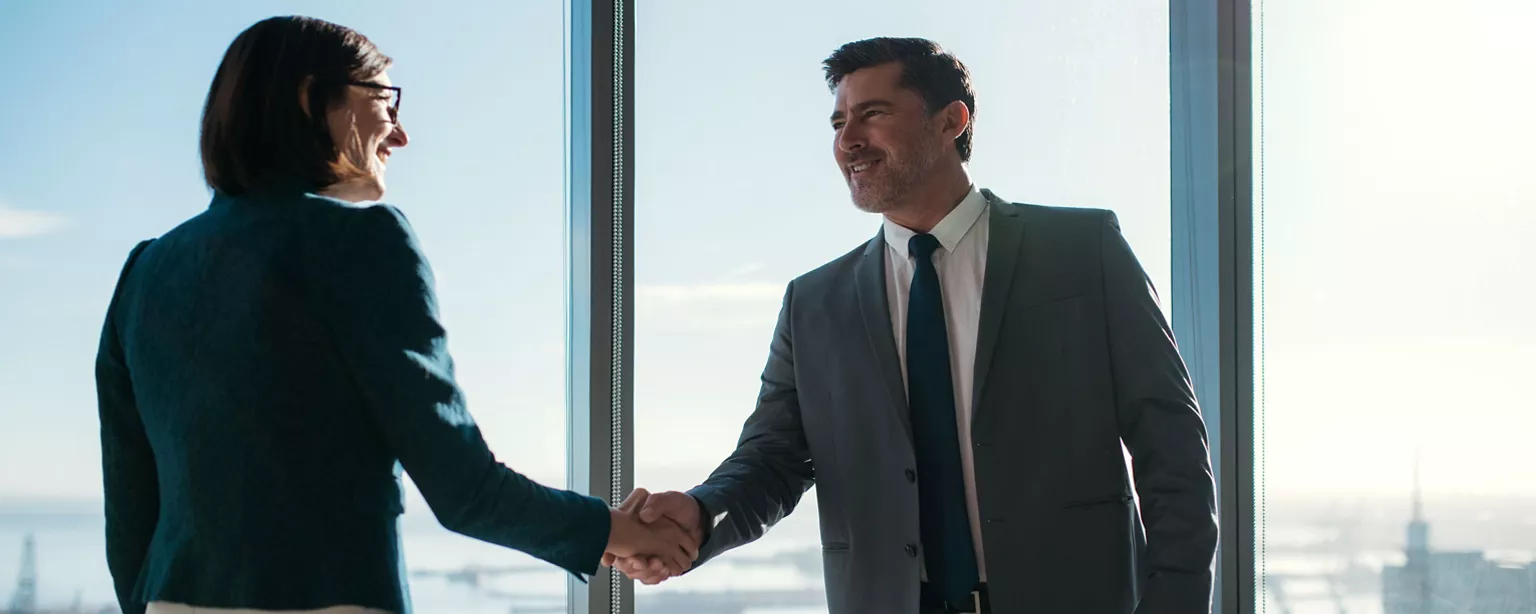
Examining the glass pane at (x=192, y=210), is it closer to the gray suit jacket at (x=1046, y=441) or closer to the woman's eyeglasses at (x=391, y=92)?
the gray suit jacket at (x=1046, y=441)

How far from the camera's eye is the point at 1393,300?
9.19ft

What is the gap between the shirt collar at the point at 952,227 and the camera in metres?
2.15

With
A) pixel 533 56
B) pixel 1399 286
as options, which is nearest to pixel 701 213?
pixel 533 56

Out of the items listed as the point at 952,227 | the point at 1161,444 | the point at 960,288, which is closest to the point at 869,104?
the point at 952,227

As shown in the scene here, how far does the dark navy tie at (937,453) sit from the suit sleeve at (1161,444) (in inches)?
10.2

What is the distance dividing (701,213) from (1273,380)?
1.30 meters

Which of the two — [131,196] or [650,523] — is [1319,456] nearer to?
[650,523]

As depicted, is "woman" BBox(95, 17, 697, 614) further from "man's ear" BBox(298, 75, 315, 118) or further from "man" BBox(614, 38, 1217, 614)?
"man" BBox(614, 38, 1217, 614)

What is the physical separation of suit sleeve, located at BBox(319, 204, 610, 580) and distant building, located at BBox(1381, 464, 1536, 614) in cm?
208

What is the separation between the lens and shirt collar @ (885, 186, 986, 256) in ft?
7.06

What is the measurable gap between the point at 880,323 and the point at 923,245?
0.15 metres

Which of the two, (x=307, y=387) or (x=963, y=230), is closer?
(x=307, y=387)

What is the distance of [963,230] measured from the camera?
216cm

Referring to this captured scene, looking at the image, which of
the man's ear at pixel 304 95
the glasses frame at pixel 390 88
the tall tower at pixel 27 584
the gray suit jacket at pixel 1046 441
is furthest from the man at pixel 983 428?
the tall tower at pixel 27 584
